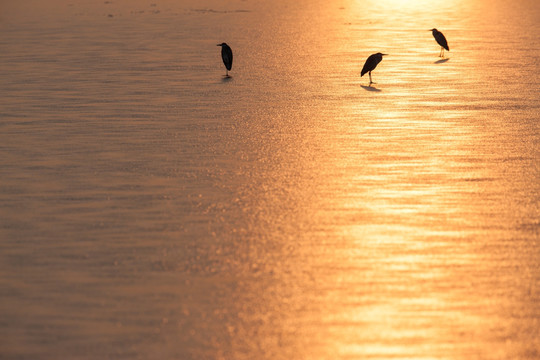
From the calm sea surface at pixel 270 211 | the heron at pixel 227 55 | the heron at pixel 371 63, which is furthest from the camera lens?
the heron at pixel 227 55

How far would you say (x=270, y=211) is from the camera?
8398mm

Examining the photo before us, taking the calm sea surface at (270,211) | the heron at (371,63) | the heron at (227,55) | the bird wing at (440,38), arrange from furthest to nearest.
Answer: the bird wing at (440,38)
the heron at (227,55)
the heron at (371,63)
the calm sea surface at (270,211)

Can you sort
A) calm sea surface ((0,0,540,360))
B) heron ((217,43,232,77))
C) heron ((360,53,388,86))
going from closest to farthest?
calm sea surface ((0,0,540,360))
heron ((360,53,388,86))
heron ((217,43,232,77))

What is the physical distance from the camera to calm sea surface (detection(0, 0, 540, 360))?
5734mm

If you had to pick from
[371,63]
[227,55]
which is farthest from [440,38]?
[227,55]

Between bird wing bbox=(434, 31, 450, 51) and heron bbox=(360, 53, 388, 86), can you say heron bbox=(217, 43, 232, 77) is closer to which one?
heron bbox=(360, 53, 388, 86)

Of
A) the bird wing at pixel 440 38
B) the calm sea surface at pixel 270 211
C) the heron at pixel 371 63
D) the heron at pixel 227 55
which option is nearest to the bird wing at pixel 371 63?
the heron at pixel 371 63

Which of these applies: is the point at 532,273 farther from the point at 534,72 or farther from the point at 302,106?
the point at 534,72

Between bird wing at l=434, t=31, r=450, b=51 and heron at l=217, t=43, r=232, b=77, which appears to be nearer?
heron at l=217, t=43, r=232, b=77

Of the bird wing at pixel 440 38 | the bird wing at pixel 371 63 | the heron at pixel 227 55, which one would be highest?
the bird wing at pixel 371 63

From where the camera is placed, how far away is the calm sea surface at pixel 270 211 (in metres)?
5.73

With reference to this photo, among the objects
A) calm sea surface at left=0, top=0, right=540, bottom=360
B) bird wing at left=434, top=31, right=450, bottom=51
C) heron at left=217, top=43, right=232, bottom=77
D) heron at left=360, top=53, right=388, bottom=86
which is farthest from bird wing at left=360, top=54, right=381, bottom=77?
bird wing at left=434, top=31, right=450, bottom=51

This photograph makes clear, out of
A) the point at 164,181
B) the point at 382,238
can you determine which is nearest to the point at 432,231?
the point at 382,238

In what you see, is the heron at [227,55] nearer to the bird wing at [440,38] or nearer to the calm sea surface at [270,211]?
the calm sea surface at [270,211]
